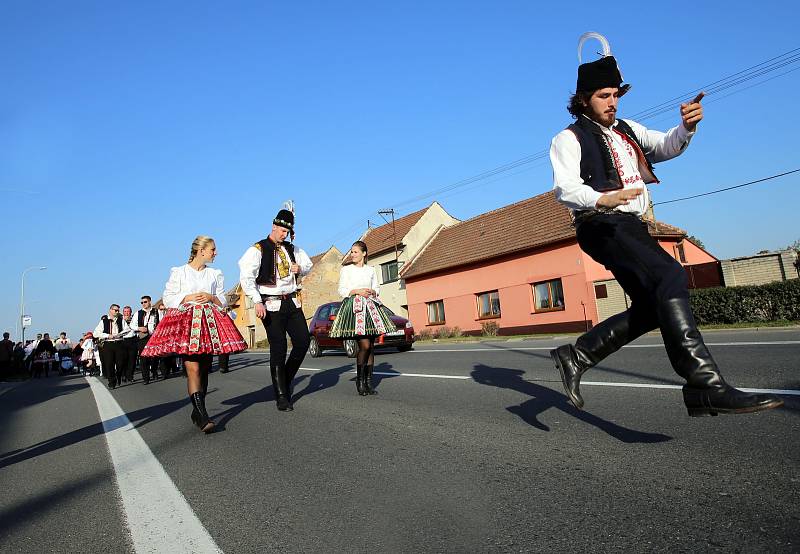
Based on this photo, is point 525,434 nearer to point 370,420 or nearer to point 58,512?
point 370,420

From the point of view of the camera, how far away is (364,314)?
7.38m

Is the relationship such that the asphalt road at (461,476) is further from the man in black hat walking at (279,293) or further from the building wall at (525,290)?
the building wall at (525,290)

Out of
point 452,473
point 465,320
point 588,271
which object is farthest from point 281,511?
point 465,320

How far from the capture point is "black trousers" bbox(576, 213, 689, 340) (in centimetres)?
307

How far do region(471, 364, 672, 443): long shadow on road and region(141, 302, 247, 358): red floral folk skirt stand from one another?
273 centimetres

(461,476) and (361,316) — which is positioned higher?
(361,316)

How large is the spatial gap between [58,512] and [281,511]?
4.42ft

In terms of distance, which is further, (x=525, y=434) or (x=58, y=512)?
(x=525, y=434)

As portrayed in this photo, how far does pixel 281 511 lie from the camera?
9.67 feet

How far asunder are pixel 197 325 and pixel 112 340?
32.1ft

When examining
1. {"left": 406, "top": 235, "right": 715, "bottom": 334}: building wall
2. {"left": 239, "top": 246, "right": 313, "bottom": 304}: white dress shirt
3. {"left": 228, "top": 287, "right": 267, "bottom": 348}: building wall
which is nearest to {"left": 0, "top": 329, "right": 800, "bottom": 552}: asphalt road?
{"left": 239, "top": 246, "right": 313, "bottom": 304}: white dress shirt

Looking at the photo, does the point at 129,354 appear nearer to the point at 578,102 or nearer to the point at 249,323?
the point at 578,102

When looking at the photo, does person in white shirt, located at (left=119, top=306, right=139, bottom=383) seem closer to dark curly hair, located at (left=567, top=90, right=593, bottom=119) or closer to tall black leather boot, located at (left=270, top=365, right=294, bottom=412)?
tall black leather boot, located at (left=270, top=365, right=294, bottom=412)

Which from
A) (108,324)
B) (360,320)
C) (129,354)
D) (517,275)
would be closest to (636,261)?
(360,320)
